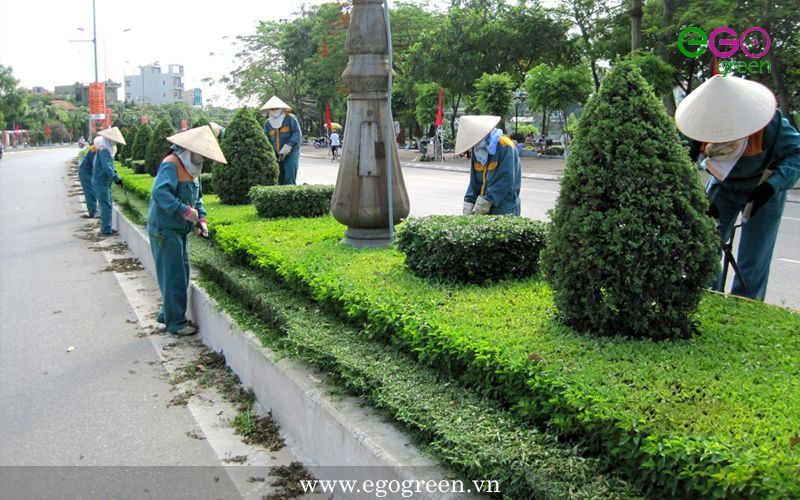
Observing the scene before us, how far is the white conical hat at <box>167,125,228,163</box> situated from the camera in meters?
6.09

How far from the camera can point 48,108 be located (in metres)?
100

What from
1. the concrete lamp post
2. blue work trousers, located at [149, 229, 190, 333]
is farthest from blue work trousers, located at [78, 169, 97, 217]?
the concrete lamp post

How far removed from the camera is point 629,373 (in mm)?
2994

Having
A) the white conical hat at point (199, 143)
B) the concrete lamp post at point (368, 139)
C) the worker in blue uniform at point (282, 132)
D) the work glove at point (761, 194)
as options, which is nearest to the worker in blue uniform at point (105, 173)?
the worker in blue uniform at point (282, 132)

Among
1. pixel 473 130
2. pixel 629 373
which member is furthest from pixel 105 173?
pixel 629 373

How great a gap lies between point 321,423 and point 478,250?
1.66 metres

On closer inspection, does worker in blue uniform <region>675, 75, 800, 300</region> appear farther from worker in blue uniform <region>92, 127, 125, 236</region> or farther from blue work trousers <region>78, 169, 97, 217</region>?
blue work trousers <region>78, 169, 97, 217</region>

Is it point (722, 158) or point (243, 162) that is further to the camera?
point (243, 162)

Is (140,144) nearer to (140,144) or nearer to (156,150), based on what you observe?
(140,144)

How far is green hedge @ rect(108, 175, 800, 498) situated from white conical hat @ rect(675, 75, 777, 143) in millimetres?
911

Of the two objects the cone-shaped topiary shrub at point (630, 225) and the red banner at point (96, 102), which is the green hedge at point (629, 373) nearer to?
the cone-shaped topiary shrub at point (630, 225)

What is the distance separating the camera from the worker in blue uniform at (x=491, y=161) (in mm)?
5883

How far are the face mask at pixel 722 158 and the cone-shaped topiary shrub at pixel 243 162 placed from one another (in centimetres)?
645

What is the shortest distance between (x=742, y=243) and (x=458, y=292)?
1.89 meters
